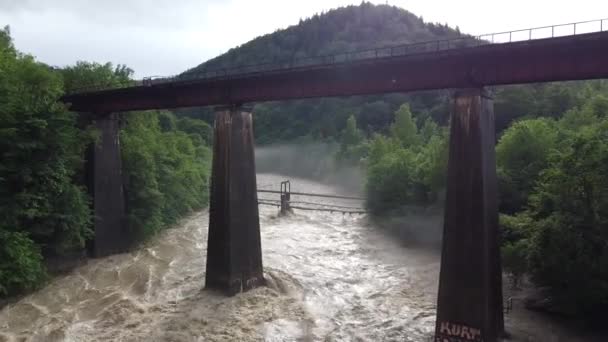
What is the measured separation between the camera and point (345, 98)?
98.8 m

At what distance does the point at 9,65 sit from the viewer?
21750 millimetres

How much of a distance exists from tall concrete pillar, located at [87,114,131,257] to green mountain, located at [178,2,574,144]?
1183cm

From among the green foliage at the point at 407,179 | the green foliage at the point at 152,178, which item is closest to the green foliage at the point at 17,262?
the green foliage at the point at 152,178

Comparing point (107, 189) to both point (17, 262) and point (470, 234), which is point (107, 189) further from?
point (470, 234)

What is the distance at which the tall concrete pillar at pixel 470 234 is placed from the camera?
14203mm

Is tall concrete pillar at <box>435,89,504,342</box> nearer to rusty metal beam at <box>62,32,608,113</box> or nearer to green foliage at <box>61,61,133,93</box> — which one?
rusty metal beam at <box>62,32,608,113</box>

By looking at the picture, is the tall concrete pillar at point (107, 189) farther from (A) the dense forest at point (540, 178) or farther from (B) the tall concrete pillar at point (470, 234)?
(B) the tall concrete pillar at point (470, 234)

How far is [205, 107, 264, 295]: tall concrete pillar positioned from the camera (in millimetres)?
20234

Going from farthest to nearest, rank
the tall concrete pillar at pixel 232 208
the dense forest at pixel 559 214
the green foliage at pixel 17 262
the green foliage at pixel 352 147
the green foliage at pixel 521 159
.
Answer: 1. the green foliage at pixel 352 147
2. the green foliage at pixel 521 159
3. the tall concrete pillar at pixel 232 208
4. the green foliage at pixel 17 262
5. the dense forest at pixel 559 214

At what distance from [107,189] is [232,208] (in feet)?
36.2

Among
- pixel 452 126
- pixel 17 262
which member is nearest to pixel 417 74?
pixel 452 126

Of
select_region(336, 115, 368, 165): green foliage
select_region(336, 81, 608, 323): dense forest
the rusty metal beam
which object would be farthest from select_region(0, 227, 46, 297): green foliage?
select_region(336, 115, 368, 165): green foliage

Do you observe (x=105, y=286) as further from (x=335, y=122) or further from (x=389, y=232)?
(x=335, y=122)

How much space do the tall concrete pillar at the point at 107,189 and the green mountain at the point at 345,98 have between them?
1183 cm
